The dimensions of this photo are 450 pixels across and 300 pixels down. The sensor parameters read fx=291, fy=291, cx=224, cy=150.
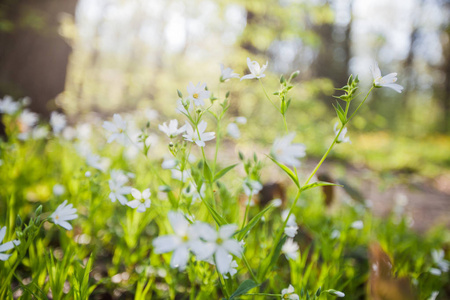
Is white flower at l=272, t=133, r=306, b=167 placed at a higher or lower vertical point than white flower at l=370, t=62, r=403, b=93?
lower

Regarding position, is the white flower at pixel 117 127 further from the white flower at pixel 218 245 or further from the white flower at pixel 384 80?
the white flower at pixel 384 80

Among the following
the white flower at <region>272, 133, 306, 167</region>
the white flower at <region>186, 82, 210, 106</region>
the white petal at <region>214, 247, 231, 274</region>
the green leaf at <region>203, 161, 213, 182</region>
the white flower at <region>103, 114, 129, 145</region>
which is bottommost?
the green leaf at <region>203, 161, 213, 182</region>

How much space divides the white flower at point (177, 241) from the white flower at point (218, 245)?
2 centimetres

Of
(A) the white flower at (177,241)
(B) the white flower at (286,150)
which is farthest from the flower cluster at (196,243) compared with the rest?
(B) the white flower at (286,150)

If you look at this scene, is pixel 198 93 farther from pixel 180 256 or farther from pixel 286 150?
pixel 180 256

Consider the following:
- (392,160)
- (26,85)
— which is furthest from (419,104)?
(26,85)

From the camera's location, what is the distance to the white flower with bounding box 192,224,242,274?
491mm

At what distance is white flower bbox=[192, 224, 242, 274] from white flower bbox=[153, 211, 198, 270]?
0.02 metres

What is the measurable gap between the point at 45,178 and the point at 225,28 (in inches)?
90.9

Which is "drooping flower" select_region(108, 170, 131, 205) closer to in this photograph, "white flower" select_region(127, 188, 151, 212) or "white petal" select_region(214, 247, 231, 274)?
"white flower" select_region(127, 188, 151, 212)

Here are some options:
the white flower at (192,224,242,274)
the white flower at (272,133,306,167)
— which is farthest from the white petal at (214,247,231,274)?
the white flower at (272,133,306,167)

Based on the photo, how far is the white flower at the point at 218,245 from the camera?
0.49 meters

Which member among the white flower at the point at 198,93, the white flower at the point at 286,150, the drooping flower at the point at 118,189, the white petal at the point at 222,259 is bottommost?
the drooping flower at the point at 118,189

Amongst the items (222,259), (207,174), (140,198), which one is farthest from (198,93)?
(222,259)
